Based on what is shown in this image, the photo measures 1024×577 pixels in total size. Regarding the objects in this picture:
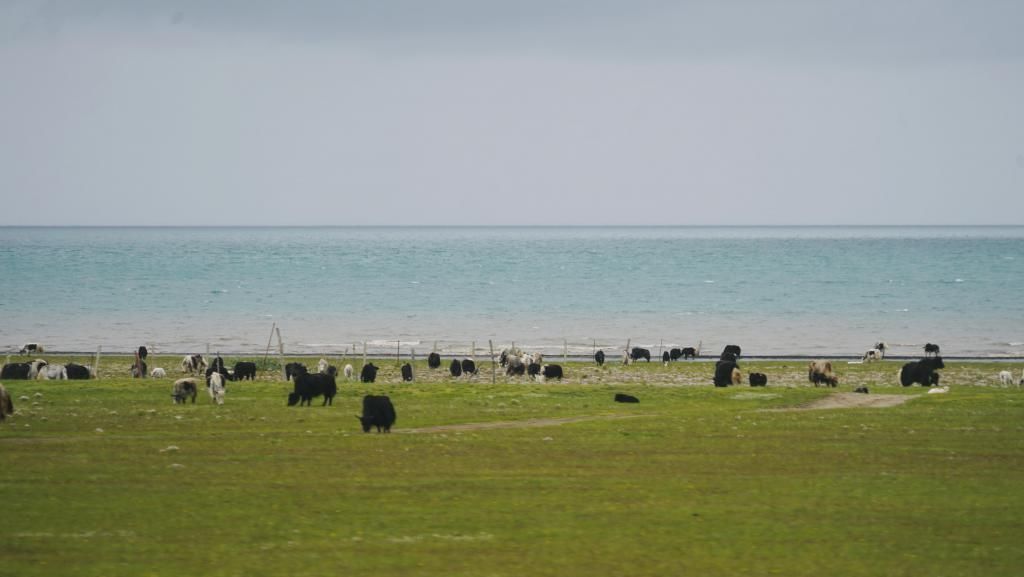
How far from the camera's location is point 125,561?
14.9 meters

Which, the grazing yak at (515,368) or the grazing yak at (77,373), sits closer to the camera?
the grazing yak at (77,373)

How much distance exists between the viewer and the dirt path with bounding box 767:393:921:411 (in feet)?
122

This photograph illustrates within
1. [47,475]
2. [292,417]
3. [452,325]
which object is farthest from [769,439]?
[452,325]

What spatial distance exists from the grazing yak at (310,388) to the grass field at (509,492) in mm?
1553

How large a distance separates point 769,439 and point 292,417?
→ 12224 millimetres

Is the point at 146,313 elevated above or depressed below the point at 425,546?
above

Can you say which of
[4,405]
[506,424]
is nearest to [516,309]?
[506,424]

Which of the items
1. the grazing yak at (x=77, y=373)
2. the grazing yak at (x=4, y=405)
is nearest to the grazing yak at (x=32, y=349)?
the grazing yak at (x=77, y=373)

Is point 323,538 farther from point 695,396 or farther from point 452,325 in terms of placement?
point 452,325

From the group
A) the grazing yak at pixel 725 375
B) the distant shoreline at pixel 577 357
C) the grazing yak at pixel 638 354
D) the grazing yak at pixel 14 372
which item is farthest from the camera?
the grazing yak at pixel 638 354

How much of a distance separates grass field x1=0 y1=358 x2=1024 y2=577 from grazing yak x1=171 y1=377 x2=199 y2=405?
1775 mm

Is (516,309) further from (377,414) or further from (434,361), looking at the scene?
(377,414)

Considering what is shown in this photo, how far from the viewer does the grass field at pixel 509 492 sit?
50.1 feet

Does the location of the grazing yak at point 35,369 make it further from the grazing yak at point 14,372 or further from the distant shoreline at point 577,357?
the distant shoreline at point 577,357
